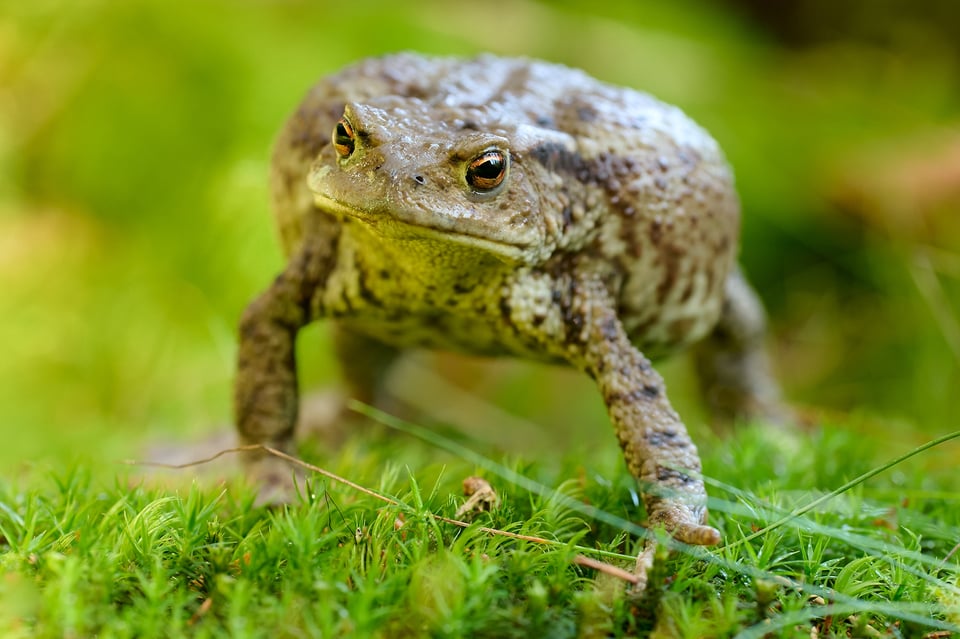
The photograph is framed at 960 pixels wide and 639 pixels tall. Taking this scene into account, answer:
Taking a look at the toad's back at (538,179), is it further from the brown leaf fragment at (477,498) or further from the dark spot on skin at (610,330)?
the brown leaf fragment at (477,498)

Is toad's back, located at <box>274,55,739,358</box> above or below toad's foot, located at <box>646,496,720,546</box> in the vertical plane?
above

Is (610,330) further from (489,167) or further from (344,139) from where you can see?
(344,139)

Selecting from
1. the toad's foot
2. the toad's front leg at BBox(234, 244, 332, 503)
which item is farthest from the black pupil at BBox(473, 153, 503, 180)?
the toad's foot

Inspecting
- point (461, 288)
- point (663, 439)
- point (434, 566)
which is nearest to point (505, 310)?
point (461, 288)

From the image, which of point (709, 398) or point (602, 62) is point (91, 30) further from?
point (709, 398)

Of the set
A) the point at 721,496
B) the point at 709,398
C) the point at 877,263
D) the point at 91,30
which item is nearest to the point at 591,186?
the point at 721,496

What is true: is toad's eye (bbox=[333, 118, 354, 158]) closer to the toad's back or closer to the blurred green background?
the toad's back

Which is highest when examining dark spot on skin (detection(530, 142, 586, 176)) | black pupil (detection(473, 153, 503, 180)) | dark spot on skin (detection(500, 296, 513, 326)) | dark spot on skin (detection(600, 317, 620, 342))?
black pupil (detection(473, 153, 503, 180))
